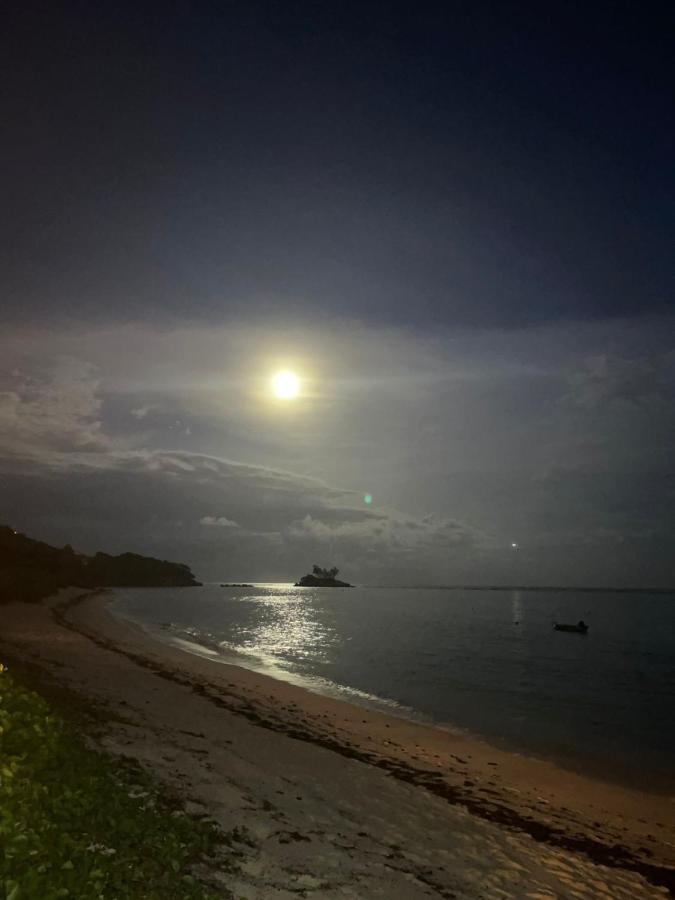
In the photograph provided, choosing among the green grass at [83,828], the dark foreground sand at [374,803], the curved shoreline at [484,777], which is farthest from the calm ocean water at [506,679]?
the green grass at [83,828]

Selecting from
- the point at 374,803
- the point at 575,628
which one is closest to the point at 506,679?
the point at 374,803

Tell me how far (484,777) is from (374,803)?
7.46 metres

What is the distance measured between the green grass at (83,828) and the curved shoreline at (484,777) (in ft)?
30.3

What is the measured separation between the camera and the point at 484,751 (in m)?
23.8

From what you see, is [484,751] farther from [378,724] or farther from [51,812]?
[51,812]

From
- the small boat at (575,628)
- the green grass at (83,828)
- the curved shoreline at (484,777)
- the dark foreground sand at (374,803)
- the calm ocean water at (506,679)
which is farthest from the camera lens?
the small boat at (575,628)

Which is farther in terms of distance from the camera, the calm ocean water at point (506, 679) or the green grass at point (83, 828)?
the calm ocean water at point (506, 679)

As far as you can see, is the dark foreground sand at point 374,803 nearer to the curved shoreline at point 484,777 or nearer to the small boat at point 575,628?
the curved shoreline at point 484,777

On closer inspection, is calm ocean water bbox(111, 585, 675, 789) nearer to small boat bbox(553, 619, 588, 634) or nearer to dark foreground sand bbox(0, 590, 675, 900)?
dark foreground sand bbox(0, 590, 675, 900)

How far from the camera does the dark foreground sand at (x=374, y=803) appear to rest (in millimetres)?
9758

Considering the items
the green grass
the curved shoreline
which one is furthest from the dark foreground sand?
Answer: the green grass

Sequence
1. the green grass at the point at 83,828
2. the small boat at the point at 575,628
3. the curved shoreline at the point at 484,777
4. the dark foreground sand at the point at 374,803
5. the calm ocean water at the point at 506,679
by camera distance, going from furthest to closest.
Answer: the small boat at the point at 575,628 < the calm ocean water at the point at 506,679 < the curved shoreline at the point at 484,777 < the dark foreground sand at the point at 374,803 < the green grass at the point at 83,828

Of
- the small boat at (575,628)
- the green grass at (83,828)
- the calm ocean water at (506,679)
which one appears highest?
the green grass at (83,828)

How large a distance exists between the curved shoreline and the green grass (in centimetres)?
925
